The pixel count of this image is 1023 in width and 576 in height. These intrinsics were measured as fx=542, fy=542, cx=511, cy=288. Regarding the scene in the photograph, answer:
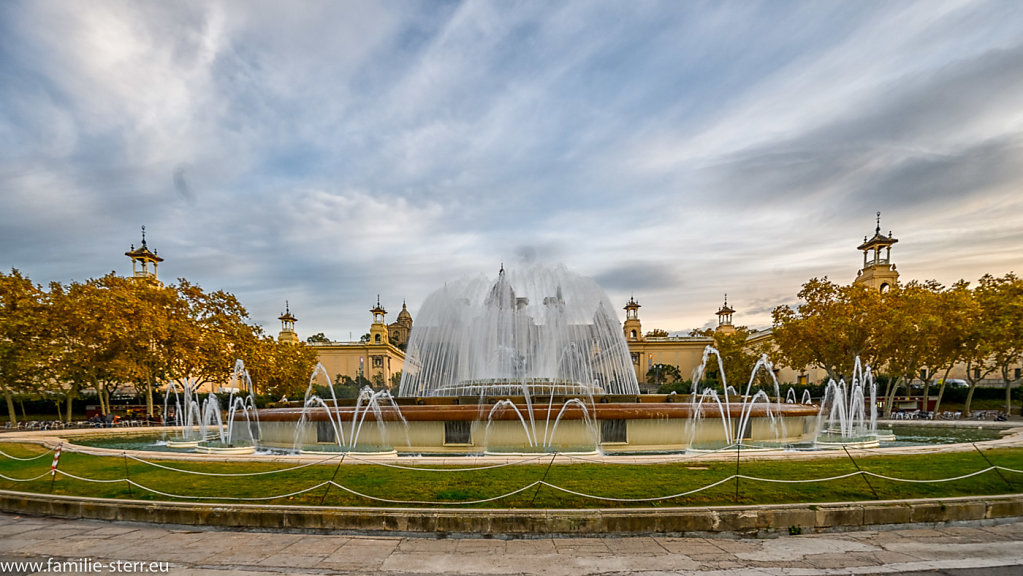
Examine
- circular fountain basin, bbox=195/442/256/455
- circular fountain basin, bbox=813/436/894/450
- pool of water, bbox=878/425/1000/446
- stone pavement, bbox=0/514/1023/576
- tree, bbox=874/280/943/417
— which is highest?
tree, bbox=874/280/943/417

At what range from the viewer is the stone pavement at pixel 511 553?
218 inches

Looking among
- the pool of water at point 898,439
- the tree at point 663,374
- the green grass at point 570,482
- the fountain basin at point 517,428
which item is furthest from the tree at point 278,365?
the tree at point 663,374

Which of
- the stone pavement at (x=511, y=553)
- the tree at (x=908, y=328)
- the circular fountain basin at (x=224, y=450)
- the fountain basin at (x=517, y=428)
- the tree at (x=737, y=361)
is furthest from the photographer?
the tree at (x=737, y=361)

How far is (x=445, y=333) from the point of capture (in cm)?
2308

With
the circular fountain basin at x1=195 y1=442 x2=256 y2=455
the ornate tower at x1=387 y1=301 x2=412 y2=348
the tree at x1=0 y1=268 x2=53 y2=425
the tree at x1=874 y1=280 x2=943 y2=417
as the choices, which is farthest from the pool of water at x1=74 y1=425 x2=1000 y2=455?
the ornate tower at x1=387 y1=301 x2=412 y2=348

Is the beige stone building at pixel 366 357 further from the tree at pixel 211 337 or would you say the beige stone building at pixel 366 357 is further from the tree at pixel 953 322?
the tree at pixel 953 322

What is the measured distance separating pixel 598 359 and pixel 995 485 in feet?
58.6

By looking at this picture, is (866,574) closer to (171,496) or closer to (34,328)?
(171,496)

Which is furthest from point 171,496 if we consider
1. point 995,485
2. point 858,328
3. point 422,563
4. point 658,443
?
point 858,328

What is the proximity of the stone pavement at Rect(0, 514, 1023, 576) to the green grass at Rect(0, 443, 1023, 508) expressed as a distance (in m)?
0.88

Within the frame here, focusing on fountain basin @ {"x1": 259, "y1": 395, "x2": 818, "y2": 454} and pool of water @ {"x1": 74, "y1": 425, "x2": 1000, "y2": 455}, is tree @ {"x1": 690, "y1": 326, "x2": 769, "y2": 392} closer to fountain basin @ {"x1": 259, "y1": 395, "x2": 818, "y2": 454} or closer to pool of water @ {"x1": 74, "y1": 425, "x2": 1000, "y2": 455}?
pool of water @ {"x1": 74, "y1": 425, "x2": 1000, "y2": 455}

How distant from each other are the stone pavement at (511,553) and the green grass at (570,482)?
0.88 meters

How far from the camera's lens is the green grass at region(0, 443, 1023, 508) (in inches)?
299

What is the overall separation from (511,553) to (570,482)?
252 centimetres
